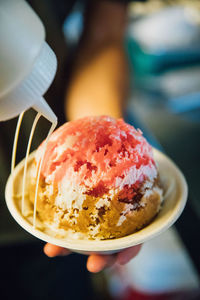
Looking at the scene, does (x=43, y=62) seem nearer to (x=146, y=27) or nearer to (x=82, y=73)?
(x=82, y=73)

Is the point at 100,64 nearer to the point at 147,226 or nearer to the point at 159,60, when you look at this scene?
the point at 159,60

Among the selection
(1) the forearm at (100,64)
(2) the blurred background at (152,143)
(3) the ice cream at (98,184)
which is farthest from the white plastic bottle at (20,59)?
(1) the forearm at (100,64)

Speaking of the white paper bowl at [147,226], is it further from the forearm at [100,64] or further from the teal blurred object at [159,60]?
the teal blurred object at [159,60]

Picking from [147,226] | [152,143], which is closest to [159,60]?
[152,143]

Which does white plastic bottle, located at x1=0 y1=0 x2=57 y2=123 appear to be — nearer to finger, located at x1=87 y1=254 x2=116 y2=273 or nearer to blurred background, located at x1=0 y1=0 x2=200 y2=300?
finger, located at x1=87 y1=254 x2=116 y2=273

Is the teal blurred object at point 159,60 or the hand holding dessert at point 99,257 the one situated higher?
the hand holding dessert at point 99,257

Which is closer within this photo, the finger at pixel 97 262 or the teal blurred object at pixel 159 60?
the finger at pixel 97 262
